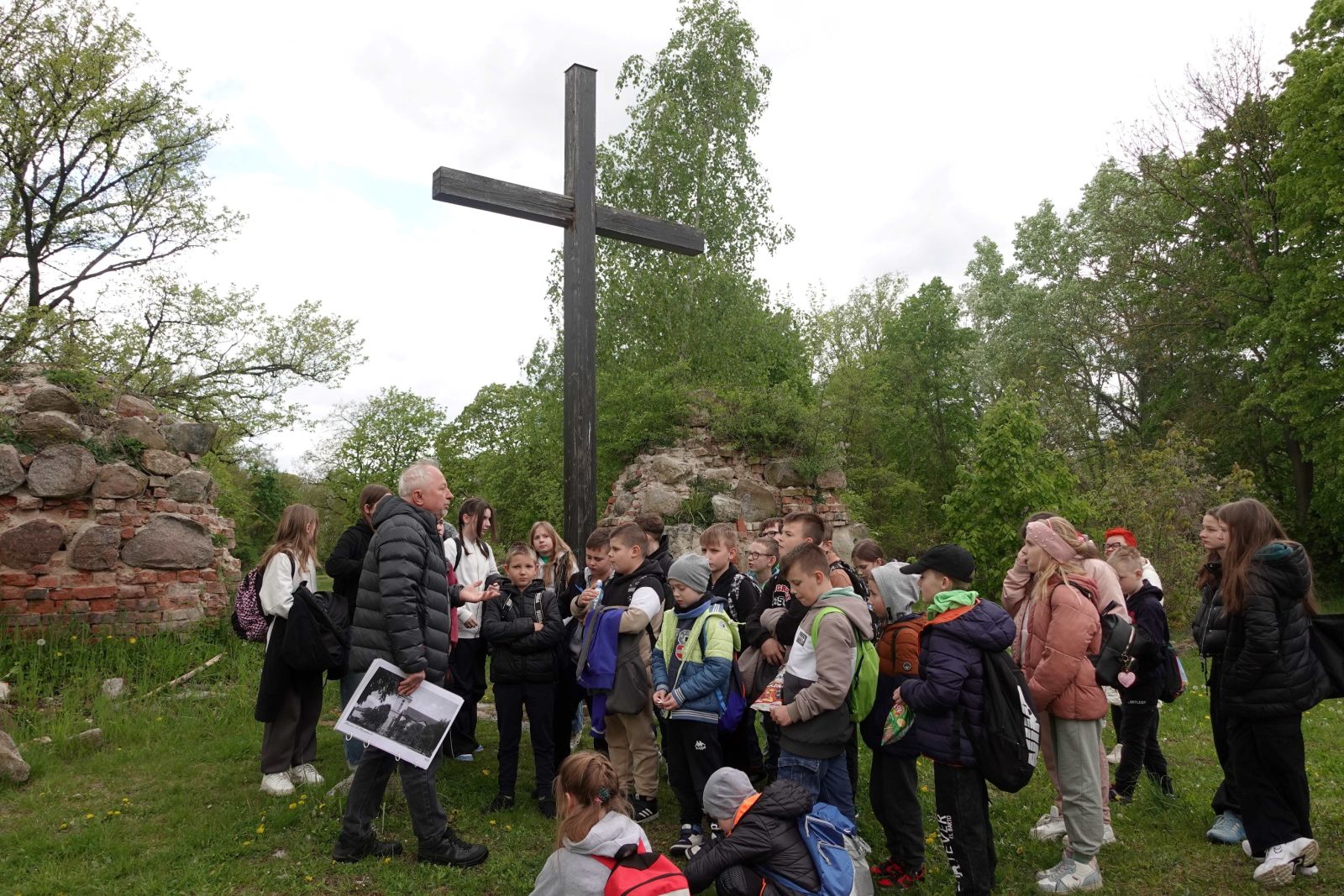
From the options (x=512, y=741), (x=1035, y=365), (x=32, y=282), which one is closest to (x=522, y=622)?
(x=512, y=741)

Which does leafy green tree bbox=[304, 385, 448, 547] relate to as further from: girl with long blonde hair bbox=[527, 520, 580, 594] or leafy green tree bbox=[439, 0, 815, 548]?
girl with long blonde hair bbox=[527, 520, 580, 594]

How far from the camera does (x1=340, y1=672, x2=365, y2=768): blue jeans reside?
429 centimetres

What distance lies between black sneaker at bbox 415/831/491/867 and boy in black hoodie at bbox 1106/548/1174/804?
378cm

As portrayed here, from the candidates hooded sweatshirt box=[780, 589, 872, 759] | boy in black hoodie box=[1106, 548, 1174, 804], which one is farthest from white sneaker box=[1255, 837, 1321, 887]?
hooded sweatshirt box=[780, 589, 872, 759]

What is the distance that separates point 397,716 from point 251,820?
1419 millimetres

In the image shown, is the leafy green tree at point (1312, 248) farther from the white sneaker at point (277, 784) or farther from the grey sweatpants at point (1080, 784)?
the white sneaker at point (277, 784)

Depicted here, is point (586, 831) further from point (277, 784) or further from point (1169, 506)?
point (1169, 506)

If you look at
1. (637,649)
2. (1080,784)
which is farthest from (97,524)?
(1080,784)

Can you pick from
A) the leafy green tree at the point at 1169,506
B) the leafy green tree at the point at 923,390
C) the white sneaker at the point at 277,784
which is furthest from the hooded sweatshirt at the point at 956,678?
the leafy green tree at the point at 923,390

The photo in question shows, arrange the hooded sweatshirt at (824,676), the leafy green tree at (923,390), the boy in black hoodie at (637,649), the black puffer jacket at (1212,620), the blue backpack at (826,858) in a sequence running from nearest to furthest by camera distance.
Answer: the blue backpack at (826,858) < the hooded sweatshirt at (824,676) < the black puffer jacket at (1212,620) < the boy in black hoodie at (637,649) < the leafy green tree at (923,390)

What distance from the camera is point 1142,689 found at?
511 cm

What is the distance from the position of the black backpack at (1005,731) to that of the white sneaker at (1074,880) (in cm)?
83

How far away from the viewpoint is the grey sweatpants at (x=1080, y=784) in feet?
13.1

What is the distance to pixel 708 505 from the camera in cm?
1053
